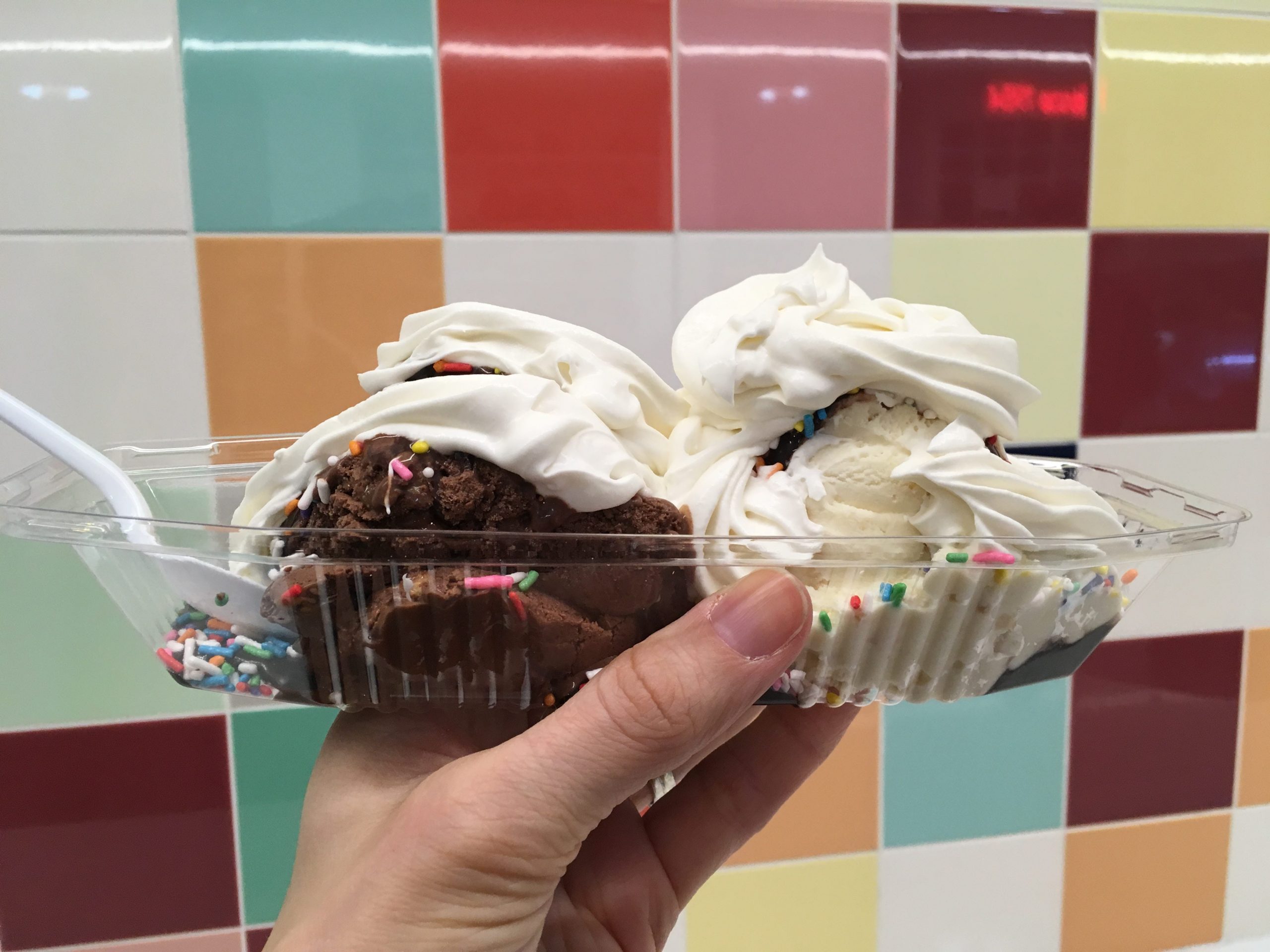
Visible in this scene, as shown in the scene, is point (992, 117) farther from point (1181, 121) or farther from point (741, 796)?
Answer: point (741, 796)

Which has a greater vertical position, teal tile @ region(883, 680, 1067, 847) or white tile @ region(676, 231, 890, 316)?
white tile @ region(676, 231, 890, 316)

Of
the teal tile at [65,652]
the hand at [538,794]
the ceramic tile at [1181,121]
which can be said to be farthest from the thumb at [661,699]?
the ceramic tile at [1181,121]

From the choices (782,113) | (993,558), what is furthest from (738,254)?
(993,558)

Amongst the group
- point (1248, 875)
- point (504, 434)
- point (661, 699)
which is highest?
point (504, 434)

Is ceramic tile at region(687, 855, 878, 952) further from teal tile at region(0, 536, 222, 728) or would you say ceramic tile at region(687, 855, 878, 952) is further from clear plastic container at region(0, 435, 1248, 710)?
teal tile at region(0, 536, 222, 728)

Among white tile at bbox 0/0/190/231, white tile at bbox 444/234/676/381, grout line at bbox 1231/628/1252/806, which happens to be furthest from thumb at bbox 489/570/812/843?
grout line at bbox 1231/628/1252/806

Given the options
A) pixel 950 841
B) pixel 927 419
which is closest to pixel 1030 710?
pixel 950 841
